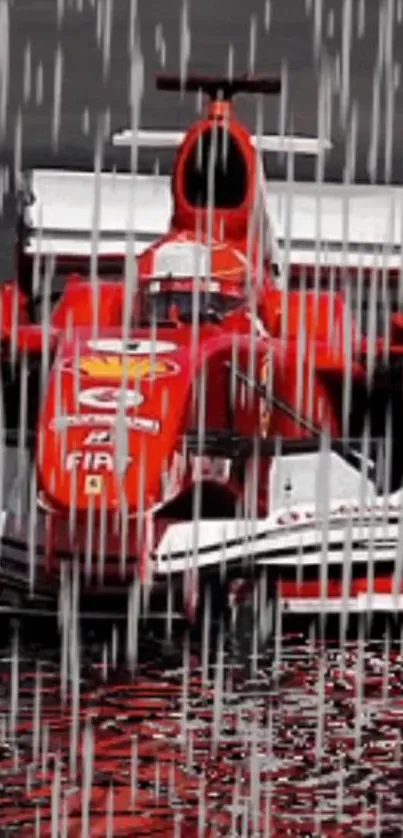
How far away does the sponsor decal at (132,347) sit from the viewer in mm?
12203

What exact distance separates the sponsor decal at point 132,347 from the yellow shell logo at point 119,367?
124 mm

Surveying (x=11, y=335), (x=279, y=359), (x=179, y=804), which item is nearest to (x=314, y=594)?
(x=279, y=359)

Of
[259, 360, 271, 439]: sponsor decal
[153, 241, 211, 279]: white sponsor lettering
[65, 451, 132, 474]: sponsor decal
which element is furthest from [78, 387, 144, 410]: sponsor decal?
[153, 241, 211, 279]: white sponsor lettering

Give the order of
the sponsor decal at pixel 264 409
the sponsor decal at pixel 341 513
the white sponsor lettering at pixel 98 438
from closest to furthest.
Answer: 1. the white sponsor lettering at pixel 98 438
2. the sponsor decal at pixel 341 513
3. the sponsor decal at pixel 264 409

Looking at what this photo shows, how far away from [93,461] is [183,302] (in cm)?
294

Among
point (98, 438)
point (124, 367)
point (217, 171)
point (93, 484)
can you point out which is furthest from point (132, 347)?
point (217, 171)

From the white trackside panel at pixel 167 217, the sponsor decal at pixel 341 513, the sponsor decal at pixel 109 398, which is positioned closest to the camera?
the sponsor decal at pixel 341 513

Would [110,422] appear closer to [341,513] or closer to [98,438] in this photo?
[98,438]

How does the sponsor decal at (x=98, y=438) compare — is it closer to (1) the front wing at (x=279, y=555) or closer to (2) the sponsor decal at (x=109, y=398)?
(2) the sponsor decal at (x=109, y=398)

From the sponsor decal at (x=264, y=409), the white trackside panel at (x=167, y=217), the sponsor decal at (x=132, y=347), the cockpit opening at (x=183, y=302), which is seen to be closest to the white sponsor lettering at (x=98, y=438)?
the sponsor decal at (x=132, y=347)

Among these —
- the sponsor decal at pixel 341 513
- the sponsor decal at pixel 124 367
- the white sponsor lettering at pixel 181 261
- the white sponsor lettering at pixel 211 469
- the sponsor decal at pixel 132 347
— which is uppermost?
the white sponsor lettering at pixel 181 261

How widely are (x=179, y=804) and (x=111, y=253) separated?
11.5 metres

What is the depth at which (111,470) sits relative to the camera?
10.8 m

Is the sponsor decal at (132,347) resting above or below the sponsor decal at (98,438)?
above
